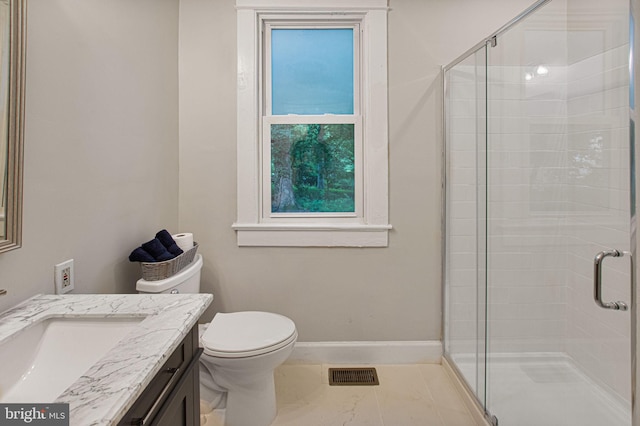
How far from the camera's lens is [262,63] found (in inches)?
91.3

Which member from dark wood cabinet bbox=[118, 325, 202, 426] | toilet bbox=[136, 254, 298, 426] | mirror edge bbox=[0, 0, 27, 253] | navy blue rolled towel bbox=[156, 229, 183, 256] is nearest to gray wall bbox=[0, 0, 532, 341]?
navy blue rolled towel bbox=[156, 229, 183, 256]

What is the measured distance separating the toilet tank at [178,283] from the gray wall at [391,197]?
0.36 meters

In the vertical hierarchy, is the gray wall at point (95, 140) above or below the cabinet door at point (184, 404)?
above

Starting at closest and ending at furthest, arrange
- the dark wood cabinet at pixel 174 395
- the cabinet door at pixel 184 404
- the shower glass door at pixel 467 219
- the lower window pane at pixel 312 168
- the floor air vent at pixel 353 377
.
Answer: the dark wood cabinet at pixel 174 395, the cabinet door at pixel 184 404, the shower glass door at pixel 467 219, the floor air vent at pixel 353 377, the lower window pane at pixel 312 168

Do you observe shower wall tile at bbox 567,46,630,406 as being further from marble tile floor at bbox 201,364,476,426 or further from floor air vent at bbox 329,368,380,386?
floor air vent at bbox 329,368,380,386

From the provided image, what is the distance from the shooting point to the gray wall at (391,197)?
2229 mm

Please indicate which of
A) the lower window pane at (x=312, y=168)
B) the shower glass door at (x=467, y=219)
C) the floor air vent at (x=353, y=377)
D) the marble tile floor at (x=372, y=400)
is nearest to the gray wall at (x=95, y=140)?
the lower window pane at (x=312, y=168)

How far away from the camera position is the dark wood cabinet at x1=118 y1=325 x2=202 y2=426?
0.78m

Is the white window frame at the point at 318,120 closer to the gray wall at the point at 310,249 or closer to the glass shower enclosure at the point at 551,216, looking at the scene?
the gray wall at the point at 310,249

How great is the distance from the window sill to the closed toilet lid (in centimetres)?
51

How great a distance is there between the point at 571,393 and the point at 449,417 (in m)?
0.55

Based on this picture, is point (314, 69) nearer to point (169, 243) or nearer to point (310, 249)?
point (310, 249)

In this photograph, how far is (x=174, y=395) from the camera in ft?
3.05

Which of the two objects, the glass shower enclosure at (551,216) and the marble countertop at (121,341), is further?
the glass shower enclosure at (551,216)
